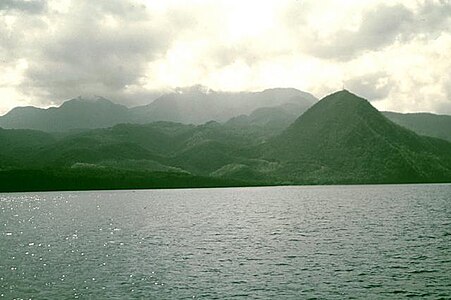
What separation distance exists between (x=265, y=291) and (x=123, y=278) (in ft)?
73.1

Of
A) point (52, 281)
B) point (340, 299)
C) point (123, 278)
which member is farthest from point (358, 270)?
point (52, 281)

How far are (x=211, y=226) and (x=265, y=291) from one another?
90482 mm

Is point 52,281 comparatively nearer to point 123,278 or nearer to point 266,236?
point 123,278

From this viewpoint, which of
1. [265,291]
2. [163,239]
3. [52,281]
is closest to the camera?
[265,291]

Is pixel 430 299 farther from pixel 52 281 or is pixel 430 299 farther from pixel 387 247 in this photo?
pixel 52 281

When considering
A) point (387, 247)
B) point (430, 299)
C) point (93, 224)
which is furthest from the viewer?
point (93, 224)

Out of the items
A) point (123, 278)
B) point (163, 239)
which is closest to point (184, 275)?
point (123, 278)

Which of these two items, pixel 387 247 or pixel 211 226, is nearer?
pixel 387 247

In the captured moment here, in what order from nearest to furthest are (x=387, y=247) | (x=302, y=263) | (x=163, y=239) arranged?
(x=302, y=263), (x=387, y=247), (x=163, y=239)

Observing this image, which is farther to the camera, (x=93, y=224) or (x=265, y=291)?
(x=93, y=224)

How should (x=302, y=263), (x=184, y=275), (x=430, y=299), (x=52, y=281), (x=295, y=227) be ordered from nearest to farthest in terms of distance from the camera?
1. (x=430, y=299)
2. (x=52, y=281)
3. (x=184, y=275)
4. (x=302, y=263)
5. (x=295, y=227)

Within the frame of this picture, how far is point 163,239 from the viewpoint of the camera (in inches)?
4633

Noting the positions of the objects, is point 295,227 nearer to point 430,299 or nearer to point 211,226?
point 211,226

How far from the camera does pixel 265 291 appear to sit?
203ft
